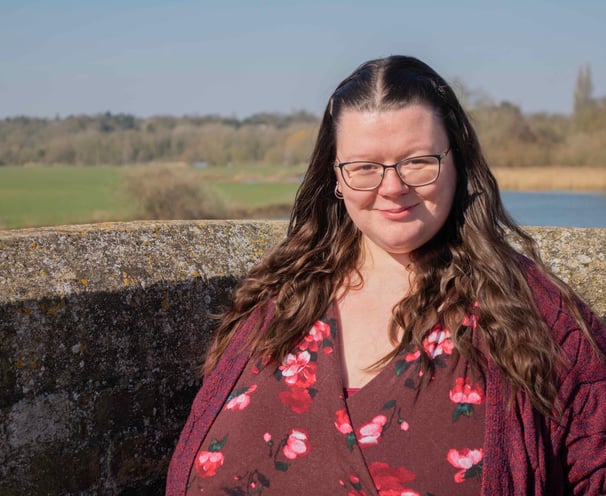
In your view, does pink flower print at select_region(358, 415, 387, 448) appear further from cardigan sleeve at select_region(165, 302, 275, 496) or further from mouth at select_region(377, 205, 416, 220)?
mouth at select_region(377, 205, 416, 220)

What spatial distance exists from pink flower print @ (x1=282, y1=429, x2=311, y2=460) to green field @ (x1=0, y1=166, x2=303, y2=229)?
23.9 m

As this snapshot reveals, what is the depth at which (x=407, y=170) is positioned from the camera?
1979mm

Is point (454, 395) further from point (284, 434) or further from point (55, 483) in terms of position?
point (55, 483)

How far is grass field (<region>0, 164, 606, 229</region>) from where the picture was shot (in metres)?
19.7

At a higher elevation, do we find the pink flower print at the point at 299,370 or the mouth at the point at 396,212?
the mouth at the point at 396,212

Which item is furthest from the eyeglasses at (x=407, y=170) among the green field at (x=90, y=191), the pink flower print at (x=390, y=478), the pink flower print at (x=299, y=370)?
the green field at (x=90, y=191)

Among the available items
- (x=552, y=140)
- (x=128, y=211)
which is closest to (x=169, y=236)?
(x=552, y=140)

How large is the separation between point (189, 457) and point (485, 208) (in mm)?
1053

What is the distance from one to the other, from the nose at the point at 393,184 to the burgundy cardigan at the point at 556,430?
409 mm

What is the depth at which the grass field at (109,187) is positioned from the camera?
64.7 ft

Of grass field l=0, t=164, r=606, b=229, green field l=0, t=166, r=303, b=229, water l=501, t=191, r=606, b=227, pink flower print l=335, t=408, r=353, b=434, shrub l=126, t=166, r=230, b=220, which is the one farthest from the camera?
green field l=0, t=166, r=303, b=229

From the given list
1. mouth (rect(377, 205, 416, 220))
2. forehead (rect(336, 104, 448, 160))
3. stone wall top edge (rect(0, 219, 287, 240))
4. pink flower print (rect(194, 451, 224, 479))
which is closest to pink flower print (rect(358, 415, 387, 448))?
pink flower print (rect(194, 451, 224, 479))

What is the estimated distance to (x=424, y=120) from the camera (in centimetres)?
197

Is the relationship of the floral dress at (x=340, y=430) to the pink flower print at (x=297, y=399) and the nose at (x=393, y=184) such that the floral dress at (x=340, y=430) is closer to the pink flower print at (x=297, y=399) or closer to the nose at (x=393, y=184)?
the pink flower print at (x=297, y=399)
